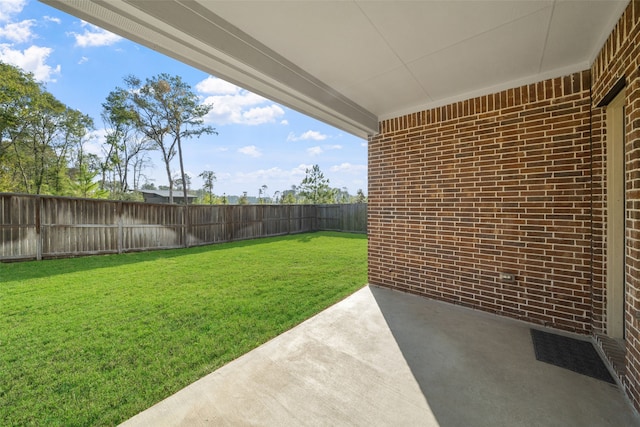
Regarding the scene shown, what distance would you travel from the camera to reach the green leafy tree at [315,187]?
56.9 feet

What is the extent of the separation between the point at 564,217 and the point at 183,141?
18518mm

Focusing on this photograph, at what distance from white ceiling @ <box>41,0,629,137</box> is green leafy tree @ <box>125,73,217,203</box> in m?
15.6

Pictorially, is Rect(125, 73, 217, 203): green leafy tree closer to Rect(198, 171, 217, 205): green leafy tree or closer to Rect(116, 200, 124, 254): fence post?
Rect(198, 171, 217, 205): green leafy tree

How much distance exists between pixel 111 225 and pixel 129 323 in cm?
555

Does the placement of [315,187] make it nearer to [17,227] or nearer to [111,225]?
[111,225]

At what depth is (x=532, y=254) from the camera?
2705 millimetres

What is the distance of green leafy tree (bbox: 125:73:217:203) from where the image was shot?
14.9 meters

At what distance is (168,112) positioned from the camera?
15.4 metres

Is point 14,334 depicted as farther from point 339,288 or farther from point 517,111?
point 517,111

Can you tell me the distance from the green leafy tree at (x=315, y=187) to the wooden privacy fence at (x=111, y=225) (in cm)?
651

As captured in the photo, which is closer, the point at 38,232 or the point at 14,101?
the point at 38,232

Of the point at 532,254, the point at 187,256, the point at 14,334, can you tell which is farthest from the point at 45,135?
the point at 532,254

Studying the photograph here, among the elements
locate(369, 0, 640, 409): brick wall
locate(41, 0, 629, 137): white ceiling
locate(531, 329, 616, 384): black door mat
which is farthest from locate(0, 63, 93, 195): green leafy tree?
locate(531, 329, 616, 384): black door mat

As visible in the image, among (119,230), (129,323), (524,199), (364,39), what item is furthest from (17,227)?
(524,199)
